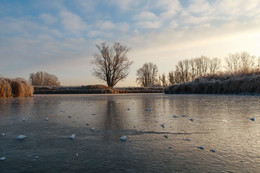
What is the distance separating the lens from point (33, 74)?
198ft

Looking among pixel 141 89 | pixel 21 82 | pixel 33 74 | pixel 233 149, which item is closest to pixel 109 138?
pixel 233 149

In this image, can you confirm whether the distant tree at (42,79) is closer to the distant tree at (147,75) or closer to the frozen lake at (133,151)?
the distant tree at (147,75)

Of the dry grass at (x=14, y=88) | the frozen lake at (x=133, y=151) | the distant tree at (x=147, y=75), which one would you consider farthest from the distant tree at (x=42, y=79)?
the frozen lake at (x=133, y=151)

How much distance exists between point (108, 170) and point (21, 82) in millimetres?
11016

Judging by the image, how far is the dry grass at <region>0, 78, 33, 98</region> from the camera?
901cm

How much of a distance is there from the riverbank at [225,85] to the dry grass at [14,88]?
1084cm

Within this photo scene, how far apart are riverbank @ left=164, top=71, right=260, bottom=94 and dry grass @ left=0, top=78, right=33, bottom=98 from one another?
10839mm

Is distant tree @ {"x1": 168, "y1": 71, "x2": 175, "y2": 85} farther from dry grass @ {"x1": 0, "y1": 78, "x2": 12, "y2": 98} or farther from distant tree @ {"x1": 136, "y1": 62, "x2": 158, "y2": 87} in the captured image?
dry grass @ {"x1": 0, "y1": 78, "x2": 12, "y2": 98}

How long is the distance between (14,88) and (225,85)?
1154 centimetres

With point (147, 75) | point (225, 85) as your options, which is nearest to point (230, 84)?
point (225, 85)

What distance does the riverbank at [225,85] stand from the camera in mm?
9495

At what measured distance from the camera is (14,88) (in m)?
9.84

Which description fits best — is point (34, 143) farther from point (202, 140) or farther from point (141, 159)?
point (202, 140)

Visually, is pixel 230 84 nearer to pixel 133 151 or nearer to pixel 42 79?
pixel 133 151
